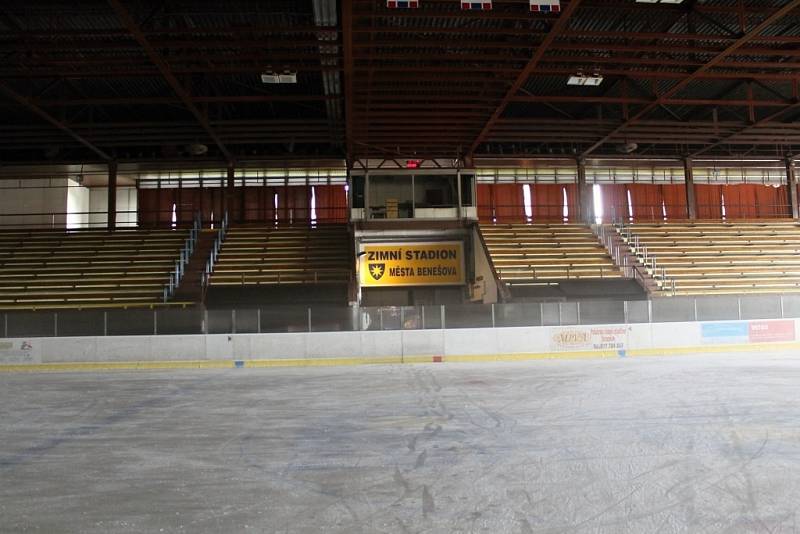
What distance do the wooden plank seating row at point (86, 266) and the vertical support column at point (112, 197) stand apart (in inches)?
25.4

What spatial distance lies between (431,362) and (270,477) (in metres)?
12.0

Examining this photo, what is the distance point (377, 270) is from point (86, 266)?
40.5 ft

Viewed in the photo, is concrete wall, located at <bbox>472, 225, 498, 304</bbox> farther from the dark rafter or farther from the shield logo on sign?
the dark rafter

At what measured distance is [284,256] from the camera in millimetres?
25500

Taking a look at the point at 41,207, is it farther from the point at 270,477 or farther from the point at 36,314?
the point at 270,477

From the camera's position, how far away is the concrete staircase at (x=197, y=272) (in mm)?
21859

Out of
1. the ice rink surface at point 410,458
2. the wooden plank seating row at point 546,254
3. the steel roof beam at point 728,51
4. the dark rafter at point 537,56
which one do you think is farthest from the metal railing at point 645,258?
the ice rink surface at point 410,458

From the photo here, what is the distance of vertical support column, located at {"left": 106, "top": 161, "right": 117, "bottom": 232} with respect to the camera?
28.4 meters

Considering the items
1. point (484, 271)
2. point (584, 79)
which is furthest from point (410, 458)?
point (484, 271)

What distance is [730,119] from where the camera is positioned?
27.8 metres

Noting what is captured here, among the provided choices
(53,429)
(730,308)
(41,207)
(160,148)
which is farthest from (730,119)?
(41,207)

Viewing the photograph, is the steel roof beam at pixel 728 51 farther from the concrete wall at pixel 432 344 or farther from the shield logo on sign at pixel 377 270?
the shield logo on sign at pixel 377 270

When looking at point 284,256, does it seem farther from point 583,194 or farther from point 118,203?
point 583,194

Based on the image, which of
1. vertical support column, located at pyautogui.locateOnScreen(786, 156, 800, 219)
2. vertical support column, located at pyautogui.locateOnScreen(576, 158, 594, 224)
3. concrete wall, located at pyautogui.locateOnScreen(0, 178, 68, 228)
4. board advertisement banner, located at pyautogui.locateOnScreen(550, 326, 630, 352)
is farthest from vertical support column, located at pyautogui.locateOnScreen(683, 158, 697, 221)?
concrete wall, located at pyautogui.locateOnScreen(0, 178, 68, 228)
